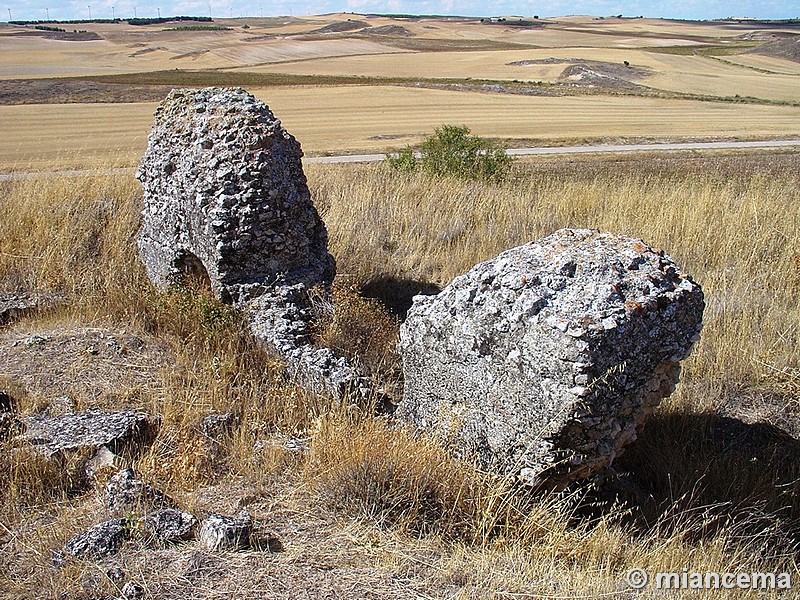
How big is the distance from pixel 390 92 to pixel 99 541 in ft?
158

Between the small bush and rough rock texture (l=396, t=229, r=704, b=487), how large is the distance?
887cm

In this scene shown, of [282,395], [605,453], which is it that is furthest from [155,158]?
[605,453]

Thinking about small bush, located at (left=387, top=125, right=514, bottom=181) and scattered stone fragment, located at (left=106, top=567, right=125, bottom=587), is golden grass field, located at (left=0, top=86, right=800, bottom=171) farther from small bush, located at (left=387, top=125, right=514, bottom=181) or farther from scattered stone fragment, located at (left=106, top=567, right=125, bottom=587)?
scattered stone fragment, located at (left=106, top=567, right=125, bottom=587)

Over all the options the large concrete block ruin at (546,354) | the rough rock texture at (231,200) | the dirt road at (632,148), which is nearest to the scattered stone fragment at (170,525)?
the large concrete block ruin at (546,354)

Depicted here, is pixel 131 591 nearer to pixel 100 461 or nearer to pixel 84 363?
pixel 100 461

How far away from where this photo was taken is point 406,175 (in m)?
12.2

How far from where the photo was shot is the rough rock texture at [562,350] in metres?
3.51

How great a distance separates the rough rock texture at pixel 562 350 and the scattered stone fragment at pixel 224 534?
1291 millimetres

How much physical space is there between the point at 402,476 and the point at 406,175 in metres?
9.13

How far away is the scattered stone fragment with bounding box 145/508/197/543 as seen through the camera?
10.8ft

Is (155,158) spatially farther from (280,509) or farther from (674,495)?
(674,495)

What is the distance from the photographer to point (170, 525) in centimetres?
333

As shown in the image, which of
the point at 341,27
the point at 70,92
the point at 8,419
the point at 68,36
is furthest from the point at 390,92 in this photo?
the point at 341,27

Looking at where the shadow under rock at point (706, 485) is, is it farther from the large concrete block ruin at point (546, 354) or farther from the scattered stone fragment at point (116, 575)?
the scattered stone fragment at point (116, 575)
